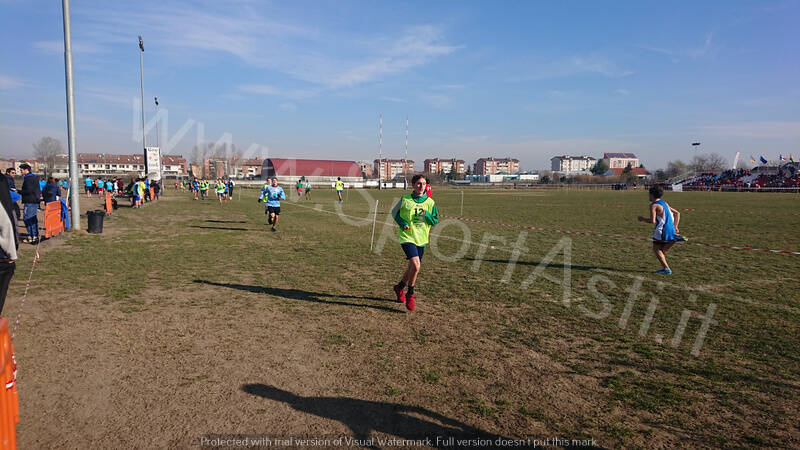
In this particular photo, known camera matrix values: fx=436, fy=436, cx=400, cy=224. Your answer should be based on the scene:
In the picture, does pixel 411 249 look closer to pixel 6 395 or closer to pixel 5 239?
pixel 5 239

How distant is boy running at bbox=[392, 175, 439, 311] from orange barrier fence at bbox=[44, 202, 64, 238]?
1146 centimetres

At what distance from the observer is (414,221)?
6.89m

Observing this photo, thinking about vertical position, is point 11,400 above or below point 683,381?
above

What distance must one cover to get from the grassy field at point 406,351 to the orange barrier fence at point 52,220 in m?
2.59

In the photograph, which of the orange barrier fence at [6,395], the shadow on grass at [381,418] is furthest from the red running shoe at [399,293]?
the orange barrier fence at [6,395]

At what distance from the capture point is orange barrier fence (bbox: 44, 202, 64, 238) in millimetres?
12723

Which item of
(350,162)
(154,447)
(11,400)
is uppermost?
(350,162)

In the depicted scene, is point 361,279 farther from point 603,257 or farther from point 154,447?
point 603,257

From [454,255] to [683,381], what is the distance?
7.58 metres

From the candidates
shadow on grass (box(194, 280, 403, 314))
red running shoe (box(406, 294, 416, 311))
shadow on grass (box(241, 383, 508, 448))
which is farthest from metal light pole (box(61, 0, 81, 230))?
shadow on grass (box(241, 383, 508, 448))

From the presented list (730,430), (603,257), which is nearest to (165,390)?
(730,430)

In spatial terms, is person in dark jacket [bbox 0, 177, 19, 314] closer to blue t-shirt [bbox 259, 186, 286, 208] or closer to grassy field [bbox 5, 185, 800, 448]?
grassy field [bbox 5, 185, 800, 448]

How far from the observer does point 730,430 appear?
3652mm

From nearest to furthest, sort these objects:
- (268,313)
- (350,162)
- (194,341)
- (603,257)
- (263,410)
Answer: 1. (263,410)
2. (194,341)
3. (268,313)
4. (603,257)
5. (350,162)
